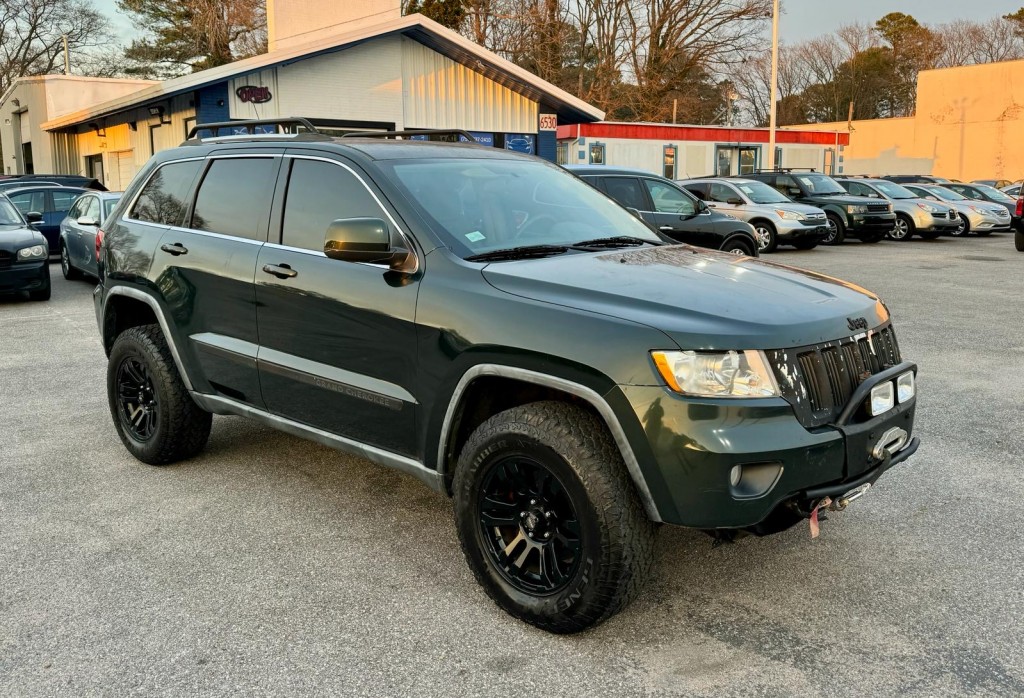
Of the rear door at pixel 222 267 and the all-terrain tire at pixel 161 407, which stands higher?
the rear door at pixel 222 267

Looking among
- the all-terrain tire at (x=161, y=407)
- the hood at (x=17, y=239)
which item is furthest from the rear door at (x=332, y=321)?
the hood at (x=17, y=239)

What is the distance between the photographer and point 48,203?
58.5ft

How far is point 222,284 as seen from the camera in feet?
15.0

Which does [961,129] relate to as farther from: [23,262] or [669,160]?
[23,262]

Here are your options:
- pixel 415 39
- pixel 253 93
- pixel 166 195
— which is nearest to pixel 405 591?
pixel 166 195

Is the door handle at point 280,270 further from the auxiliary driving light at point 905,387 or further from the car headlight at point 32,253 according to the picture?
the car headlight at point 32,253

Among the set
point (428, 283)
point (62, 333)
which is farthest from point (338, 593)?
point (62, 333)

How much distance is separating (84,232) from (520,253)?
1109cm

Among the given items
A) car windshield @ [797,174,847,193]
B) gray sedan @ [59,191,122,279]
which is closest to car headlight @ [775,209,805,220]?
car windshield @ [797,174,847,193]

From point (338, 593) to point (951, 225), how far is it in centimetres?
2200

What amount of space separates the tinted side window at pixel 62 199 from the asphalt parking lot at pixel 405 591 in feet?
45.5

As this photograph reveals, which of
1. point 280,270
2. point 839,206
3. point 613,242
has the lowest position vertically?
point 839,206

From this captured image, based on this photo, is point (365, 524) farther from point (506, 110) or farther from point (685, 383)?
point (506, 110)

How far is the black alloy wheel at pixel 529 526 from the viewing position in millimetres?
3232
